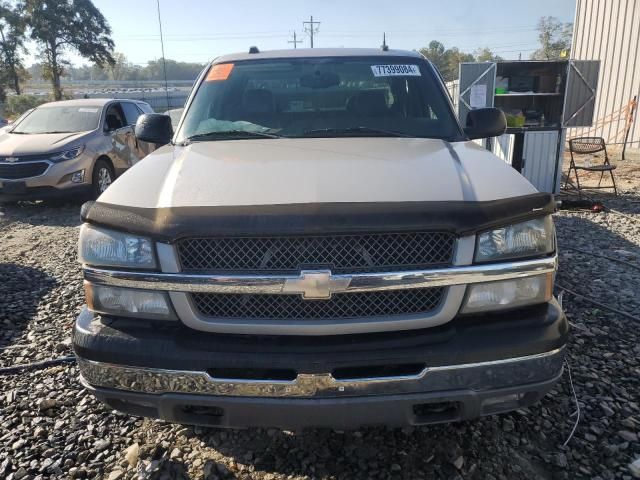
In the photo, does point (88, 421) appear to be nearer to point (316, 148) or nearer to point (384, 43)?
point (316, 148)

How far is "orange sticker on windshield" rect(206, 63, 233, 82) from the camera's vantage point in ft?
11.8

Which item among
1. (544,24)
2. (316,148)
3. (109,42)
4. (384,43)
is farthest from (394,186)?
(544,24)

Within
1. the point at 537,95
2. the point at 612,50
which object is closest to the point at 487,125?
the point at 537,95

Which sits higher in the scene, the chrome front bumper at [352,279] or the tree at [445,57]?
the tree at [445,57]

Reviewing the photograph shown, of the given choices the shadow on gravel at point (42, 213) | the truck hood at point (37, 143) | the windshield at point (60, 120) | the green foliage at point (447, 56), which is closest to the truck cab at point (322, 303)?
the shadow on gravel at point (42, 213)

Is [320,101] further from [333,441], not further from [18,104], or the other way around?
[18,104]

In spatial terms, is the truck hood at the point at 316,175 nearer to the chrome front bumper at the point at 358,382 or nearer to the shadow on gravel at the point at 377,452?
the chrome front bumper at the point at 358,382

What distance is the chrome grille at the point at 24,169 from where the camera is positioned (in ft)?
26.3

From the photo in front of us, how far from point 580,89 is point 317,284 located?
884 centimetres

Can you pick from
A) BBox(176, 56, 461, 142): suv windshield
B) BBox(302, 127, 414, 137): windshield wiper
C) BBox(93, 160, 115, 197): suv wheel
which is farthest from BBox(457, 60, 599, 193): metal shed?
BBox(93, 160, 115, 197): suv wheel

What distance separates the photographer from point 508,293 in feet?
6.53

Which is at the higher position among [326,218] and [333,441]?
[326,218]

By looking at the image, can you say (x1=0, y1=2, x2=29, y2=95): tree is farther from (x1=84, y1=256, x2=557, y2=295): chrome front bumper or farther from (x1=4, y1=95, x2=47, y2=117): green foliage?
(x1=84, y1=256, x2=557, y2=295): chrome front bumper

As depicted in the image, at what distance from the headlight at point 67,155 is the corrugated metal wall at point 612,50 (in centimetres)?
1369
